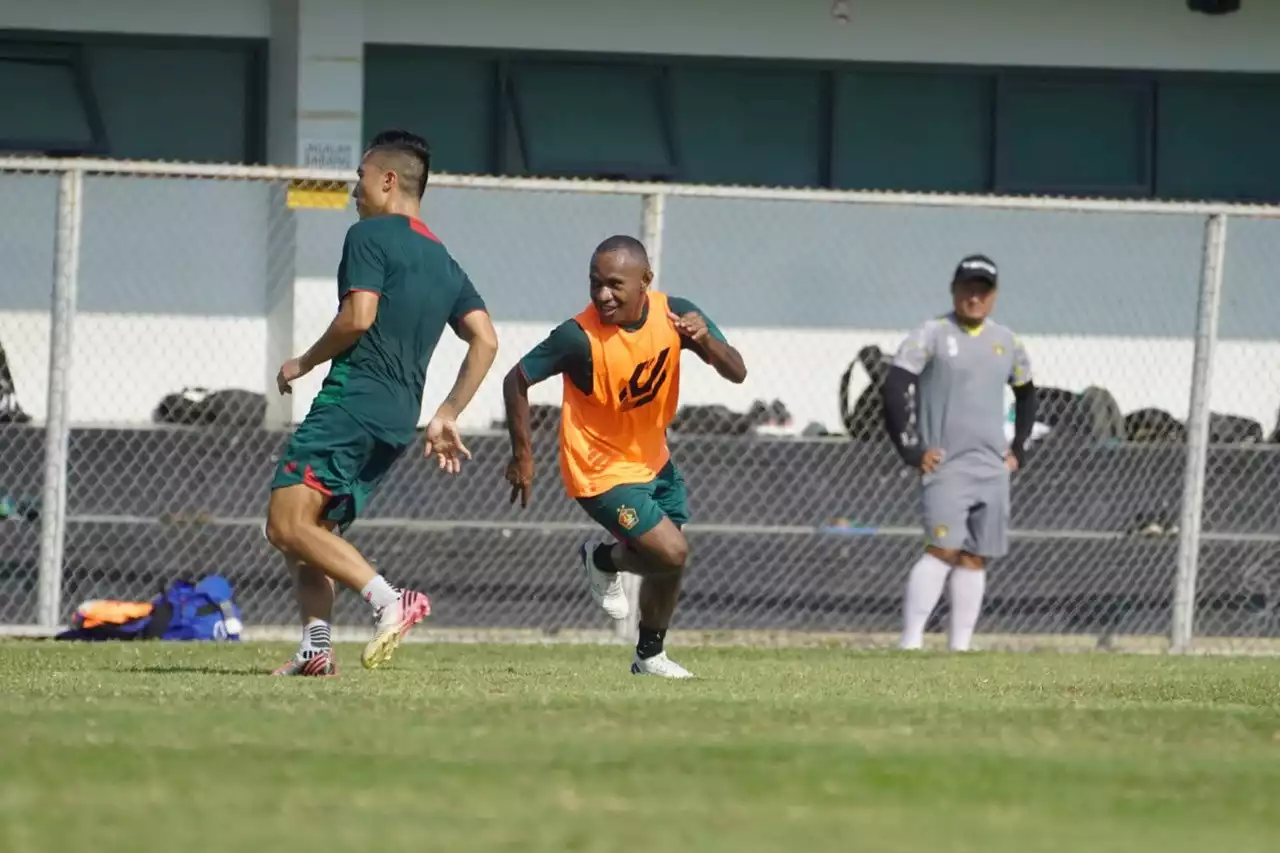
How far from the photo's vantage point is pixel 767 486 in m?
15.0

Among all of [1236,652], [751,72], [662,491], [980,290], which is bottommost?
[1236,652]

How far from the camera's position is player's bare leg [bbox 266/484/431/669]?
9094mm

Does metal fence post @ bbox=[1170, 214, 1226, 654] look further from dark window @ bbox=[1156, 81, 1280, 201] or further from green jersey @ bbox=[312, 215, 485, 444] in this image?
dark window @ bbox=[1156, 81, 1280, 201]

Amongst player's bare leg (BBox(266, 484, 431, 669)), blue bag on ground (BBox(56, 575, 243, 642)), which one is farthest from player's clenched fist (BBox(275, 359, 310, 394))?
blue bag on ground (BBox(56, 575, 243, 642))

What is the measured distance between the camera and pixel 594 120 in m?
19.5

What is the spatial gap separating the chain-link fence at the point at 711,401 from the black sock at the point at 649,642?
3.19m

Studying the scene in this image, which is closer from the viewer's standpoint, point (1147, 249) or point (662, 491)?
point (662, 491)

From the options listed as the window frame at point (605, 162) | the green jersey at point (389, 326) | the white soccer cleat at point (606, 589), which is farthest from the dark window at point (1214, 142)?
the green jersey at point (389, 326)

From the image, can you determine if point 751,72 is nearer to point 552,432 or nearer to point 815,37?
point 815,37

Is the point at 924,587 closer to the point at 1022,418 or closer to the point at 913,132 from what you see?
the point at 1022,418

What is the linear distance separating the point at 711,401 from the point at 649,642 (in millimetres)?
8825

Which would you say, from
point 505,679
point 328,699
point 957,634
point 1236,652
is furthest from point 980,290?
point 328,699

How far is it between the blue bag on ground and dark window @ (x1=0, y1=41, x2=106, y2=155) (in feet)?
23.4

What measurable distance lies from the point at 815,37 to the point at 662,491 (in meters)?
10.4
